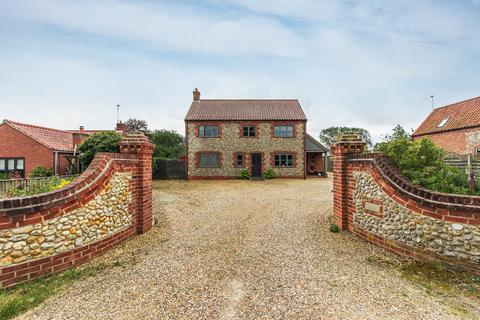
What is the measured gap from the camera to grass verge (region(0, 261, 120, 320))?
9.98 feet

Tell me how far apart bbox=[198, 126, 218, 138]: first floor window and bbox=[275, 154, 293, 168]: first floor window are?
653 centimetres

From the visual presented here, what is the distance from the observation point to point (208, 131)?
22281mm

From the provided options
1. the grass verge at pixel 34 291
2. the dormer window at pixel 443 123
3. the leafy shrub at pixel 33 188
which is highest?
the dormer window at pixel 443 123

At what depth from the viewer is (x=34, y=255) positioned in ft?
12.4

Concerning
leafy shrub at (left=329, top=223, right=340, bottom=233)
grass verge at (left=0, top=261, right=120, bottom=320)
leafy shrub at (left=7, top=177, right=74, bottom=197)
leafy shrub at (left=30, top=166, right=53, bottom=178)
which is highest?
leafy shrub at (left=30, top=166, right=53, bottom=178)

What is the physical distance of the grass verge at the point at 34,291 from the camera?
9.98ft

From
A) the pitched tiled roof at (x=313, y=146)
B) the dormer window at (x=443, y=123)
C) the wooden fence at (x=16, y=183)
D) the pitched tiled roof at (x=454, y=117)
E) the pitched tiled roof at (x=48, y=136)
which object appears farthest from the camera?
the pitched tiled roof at (x=313, y=146)

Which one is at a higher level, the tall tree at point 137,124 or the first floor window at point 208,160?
the tall tree at point 137,124

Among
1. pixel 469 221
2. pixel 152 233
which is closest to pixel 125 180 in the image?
pixel 152 233

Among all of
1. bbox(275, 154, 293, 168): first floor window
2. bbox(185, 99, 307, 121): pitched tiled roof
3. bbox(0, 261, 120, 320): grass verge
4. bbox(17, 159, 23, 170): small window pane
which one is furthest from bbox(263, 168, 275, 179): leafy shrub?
bbox(17, 159, 23, 170): small window pane

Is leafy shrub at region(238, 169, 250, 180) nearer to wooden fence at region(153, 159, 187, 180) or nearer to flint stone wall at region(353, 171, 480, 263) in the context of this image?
wooden fence at region(153, 159, 187, 180)

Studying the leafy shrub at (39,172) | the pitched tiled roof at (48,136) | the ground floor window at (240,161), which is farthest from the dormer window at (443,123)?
the leafy shrub at (39,172)

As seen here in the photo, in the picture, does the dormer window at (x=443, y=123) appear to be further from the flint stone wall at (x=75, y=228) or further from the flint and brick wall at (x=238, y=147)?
the flint stone wall at (x=75, y=228)

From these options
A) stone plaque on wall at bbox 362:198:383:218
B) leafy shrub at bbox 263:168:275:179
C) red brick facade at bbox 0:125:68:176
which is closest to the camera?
stone plaque on wall at bbox 362:198:383:218
